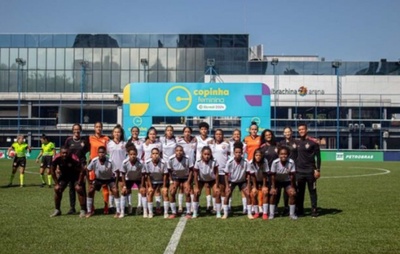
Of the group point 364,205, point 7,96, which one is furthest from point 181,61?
point 364,205

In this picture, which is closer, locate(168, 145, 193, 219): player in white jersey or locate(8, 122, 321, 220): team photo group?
locate(8, 122, 321, 220): team photo group

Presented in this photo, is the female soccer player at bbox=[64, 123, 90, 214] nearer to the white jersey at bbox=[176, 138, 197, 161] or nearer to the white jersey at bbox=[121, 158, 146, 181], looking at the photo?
the white jersey at bbox=[121, 158, 146, 181]

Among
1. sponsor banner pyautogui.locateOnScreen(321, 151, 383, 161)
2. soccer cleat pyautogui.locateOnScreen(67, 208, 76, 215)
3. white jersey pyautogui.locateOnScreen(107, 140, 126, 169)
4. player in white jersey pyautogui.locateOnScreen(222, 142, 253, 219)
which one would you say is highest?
white jersey pyautogui.locateOnScreen(107, 140, 126, 169)

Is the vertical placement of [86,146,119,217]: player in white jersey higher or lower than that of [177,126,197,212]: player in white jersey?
lower

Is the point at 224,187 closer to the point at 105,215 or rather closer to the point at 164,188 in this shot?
the point at 164,188

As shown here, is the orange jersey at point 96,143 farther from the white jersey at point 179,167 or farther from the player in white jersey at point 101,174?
the white jersey at point 179,167

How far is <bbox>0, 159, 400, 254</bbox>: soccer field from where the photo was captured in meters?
7.71

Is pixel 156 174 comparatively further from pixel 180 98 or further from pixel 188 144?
pixel 180 98

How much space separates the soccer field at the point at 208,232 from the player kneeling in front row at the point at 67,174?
0.40 meters

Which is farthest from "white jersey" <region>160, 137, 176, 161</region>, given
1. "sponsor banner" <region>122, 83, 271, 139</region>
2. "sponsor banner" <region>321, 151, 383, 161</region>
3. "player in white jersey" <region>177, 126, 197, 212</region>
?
"sponsor banner" <region>321, 151, 383, 161</region>

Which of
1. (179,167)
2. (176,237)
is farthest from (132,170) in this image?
(176,237)

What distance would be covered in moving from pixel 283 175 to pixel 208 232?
2.58m

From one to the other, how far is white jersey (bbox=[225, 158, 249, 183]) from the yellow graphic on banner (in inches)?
412

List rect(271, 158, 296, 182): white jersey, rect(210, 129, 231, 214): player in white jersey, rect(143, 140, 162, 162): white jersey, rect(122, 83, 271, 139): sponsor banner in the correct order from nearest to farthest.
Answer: rect(271, 158, 296, 182): white jersey
rect(210, 129, 231, 214): player in white jersey
rect(143, 140, 162, 162): white jersey
rect(122, 83, 271, 139): sponsor banner
